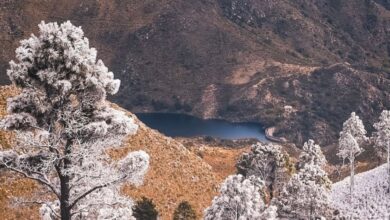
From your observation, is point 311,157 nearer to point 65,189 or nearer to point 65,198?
point 65,198

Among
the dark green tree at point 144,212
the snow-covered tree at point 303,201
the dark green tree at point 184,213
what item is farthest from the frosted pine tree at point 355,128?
the dark green tree at point 144,212

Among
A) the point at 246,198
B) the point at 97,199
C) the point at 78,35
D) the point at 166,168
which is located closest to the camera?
the point at 78,35

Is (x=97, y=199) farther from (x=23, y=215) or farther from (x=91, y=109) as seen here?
(x=23, y=215)

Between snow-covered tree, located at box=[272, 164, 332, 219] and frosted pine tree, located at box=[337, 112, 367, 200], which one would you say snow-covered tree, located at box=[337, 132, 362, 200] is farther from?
snow-covered tree, located at box=[272, 164, 332, 219]

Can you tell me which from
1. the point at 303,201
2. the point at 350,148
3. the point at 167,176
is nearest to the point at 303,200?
the point at 303,201

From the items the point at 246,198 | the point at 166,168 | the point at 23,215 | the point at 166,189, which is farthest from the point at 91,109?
the point at 166,168

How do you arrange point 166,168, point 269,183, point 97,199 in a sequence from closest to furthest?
1. point 97,199
2. point 166,168
3. point 269,183

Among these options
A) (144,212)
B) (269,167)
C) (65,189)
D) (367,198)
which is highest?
(269,167)
